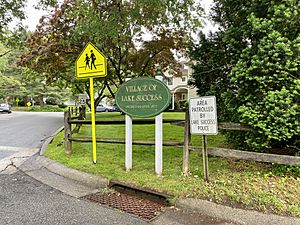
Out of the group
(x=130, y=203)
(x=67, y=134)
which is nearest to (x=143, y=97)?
(x=130, y=203)

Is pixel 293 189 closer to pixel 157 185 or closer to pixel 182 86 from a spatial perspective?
pixel 157 185

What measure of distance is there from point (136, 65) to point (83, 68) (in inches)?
315

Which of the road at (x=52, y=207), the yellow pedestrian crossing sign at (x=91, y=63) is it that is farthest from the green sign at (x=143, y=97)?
the road at (x=52, y=207)

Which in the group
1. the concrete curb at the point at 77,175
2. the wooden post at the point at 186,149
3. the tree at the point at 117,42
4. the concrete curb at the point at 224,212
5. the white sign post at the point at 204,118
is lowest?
the concrete curb at the point at 224,212

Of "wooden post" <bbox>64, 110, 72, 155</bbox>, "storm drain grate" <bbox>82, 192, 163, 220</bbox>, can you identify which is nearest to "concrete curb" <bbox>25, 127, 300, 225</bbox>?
"storm drain grate" <bbox>82, 192, 163, 220</bbox>

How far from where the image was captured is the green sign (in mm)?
4527

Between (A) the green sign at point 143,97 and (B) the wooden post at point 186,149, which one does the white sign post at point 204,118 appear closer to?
(B) the wooden post at point 186,149

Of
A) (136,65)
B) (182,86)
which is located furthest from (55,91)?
(136,65)

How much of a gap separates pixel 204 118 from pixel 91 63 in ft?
8.68

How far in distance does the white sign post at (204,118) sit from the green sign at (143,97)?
485mm

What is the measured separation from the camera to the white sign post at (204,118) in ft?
13.2

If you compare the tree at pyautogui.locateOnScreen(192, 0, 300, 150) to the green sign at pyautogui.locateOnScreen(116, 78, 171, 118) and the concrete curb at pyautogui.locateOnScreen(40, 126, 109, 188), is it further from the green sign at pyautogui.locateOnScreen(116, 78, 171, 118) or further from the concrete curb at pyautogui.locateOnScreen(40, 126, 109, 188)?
the concrete curb at pyautogui.locateOnScreen(40, 126, 109, 188)

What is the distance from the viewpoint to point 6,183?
4.54 meters

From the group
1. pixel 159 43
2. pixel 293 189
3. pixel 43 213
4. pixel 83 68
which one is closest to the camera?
pixel 43 213
